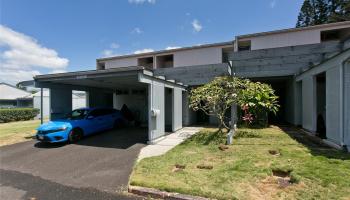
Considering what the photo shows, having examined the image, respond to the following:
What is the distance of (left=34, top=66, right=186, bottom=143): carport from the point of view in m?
7.43

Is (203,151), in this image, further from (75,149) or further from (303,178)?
(75,149)

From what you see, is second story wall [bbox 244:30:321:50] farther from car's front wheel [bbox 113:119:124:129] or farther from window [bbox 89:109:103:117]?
window [bbox 89:109:103:117]

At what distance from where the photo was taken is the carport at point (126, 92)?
24.4 feet

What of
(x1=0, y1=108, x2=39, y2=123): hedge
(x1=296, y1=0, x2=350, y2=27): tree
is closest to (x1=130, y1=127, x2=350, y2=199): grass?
(x1=0, y1=108, x2=39, y2=123): hedge

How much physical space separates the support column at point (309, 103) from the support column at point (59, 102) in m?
12.5

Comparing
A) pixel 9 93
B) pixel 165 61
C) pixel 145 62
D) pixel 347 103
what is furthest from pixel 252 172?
pixel 9 93

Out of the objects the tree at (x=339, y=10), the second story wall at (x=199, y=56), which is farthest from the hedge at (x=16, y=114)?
the tree at (x=339, y=10)

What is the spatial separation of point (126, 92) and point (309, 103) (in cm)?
1192

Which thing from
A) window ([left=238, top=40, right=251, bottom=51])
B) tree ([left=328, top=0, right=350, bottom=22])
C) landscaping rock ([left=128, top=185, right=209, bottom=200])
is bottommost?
landscaping rock ([left=128, top=185, right=209, bottom=200])

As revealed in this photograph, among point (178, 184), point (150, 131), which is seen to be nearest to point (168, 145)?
point (150, 131)

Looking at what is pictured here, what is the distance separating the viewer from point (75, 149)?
275 inches

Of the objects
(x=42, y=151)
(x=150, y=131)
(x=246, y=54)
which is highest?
(x=246, y=54)

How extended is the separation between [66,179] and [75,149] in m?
2.89

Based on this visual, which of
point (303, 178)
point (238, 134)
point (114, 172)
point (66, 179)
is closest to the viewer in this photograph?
point (303, 178)
